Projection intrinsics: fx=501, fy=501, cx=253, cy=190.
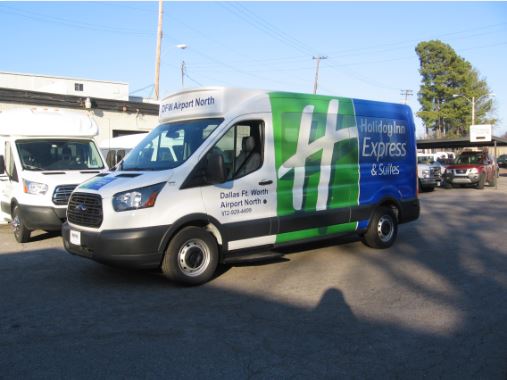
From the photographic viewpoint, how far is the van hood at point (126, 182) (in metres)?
6.13

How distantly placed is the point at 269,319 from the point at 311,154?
3133 millimetres

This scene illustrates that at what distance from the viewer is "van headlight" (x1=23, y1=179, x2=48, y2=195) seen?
9.14 m

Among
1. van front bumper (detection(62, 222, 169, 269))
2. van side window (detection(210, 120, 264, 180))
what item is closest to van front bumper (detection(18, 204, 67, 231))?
van front bumper (detection(62, 222, 169, 269))

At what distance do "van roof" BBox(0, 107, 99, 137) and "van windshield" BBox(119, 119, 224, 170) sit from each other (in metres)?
3.74

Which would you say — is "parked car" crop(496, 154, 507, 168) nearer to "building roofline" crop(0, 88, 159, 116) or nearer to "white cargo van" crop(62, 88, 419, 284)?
"building roofline" crop(0, 88, 159, 116)

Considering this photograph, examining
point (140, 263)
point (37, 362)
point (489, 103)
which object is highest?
point (489, 103)

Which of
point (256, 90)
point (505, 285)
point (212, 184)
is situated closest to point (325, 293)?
point (212, 184)

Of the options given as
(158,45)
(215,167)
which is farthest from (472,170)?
(215,167)

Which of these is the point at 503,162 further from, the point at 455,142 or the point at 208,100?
the point at 208,100

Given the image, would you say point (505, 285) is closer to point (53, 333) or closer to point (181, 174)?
point (181, 174)

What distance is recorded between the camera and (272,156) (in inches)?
281

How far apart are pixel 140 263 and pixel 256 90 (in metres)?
2.88

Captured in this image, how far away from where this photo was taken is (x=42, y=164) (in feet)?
32.4

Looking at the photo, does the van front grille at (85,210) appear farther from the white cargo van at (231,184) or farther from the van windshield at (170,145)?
the van windshield at (170,145)
